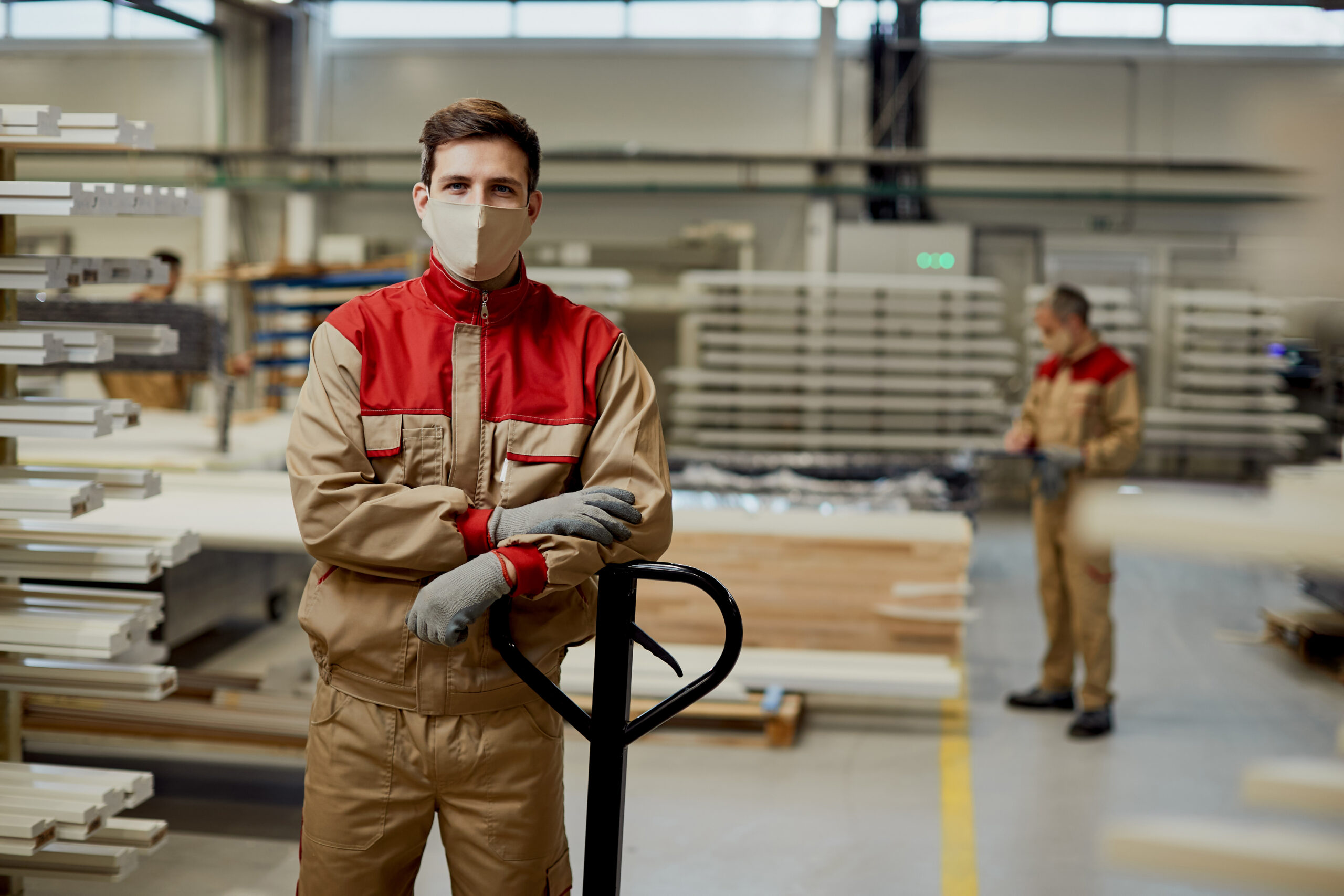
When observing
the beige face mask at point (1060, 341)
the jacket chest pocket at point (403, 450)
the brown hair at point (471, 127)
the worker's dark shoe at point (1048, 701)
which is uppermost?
the brown hair at point (471, 127)

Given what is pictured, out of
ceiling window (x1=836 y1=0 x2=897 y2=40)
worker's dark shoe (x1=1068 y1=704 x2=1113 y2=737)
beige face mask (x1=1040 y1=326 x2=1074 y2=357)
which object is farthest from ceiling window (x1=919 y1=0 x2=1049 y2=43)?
worker's dark shoe (x1=1068 y1=704 x2=1113 y2=737)

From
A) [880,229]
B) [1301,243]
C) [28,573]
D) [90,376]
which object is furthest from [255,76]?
[1301,243]

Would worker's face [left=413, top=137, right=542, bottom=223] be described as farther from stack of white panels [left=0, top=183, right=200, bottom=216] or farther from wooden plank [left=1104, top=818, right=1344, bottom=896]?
wooden plank [left=1104, top=818, right=1344, bottom=896]

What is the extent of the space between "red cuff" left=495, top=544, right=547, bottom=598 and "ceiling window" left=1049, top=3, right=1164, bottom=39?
1143 centimetres

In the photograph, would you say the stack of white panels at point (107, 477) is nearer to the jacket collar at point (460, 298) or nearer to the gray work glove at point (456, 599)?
the jacket collar at point (460, 298)

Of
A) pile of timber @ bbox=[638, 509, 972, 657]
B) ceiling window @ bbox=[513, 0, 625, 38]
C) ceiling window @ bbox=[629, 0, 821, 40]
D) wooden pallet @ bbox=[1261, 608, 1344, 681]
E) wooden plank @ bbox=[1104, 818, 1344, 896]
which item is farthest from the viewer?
ceiling window @ bbox=[513, 0, 625, 38]

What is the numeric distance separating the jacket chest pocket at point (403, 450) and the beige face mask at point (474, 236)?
28 centimetres

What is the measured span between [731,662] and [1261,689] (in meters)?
4.85

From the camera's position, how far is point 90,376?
10.8 meters

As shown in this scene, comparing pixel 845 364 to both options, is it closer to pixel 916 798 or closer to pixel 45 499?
pixel 916 798

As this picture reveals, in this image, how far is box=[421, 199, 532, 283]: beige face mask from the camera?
Result: 1902mm

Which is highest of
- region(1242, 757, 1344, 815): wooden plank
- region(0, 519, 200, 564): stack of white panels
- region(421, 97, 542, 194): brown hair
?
region(421, 97, 542, 194): brown hair

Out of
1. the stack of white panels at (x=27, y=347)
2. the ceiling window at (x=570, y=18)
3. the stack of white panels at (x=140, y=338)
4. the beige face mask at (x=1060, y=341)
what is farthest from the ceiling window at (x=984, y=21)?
the stack of white panels at (x=27, y=347)

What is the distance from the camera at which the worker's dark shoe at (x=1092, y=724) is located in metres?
4.79
